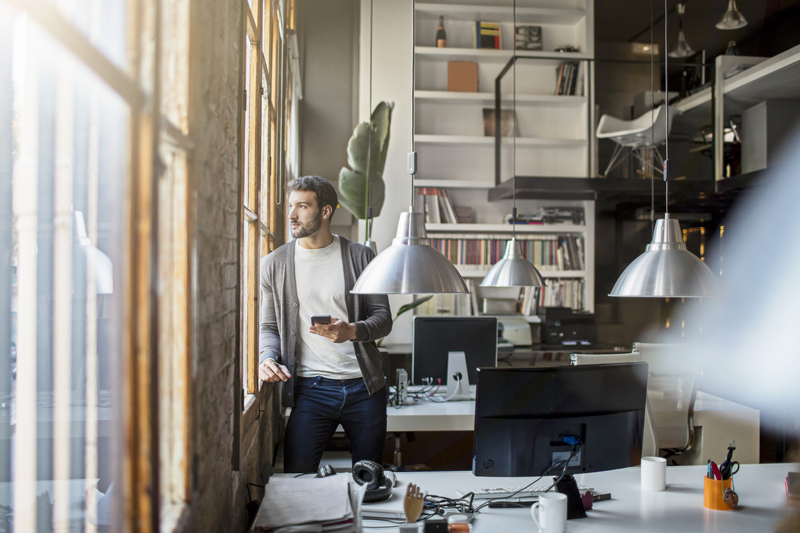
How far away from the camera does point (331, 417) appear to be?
2.37m

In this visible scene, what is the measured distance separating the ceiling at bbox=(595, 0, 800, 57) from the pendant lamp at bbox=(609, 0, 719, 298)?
4.22 metres

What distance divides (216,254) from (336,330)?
980 millimetres

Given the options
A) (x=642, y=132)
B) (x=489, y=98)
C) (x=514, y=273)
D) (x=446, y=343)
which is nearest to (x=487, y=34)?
(x=489, y=98)

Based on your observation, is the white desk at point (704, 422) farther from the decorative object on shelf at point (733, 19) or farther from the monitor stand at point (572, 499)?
the decorative object on shelf at point (733, 19)

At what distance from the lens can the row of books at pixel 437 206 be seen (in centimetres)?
500

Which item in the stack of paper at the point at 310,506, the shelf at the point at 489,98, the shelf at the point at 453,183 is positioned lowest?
the stack of paper at the point at 310,506

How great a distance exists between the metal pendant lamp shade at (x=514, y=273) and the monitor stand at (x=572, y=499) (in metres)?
1.69

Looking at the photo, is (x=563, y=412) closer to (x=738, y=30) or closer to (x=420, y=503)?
(x=420, y=503)

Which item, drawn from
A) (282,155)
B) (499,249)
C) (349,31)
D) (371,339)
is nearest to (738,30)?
(499,249)

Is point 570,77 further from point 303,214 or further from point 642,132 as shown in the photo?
point 303,214

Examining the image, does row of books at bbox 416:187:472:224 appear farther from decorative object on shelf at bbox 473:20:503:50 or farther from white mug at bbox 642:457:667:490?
white mug at bbox 642:457:667:490

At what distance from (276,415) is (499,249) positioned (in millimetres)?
2515

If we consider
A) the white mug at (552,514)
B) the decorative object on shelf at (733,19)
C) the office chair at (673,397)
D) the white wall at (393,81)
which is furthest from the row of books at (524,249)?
the white mug at (552,514)

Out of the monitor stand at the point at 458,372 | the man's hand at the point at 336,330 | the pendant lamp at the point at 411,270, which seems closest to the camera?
the pendant lamp at the point at 411,270
